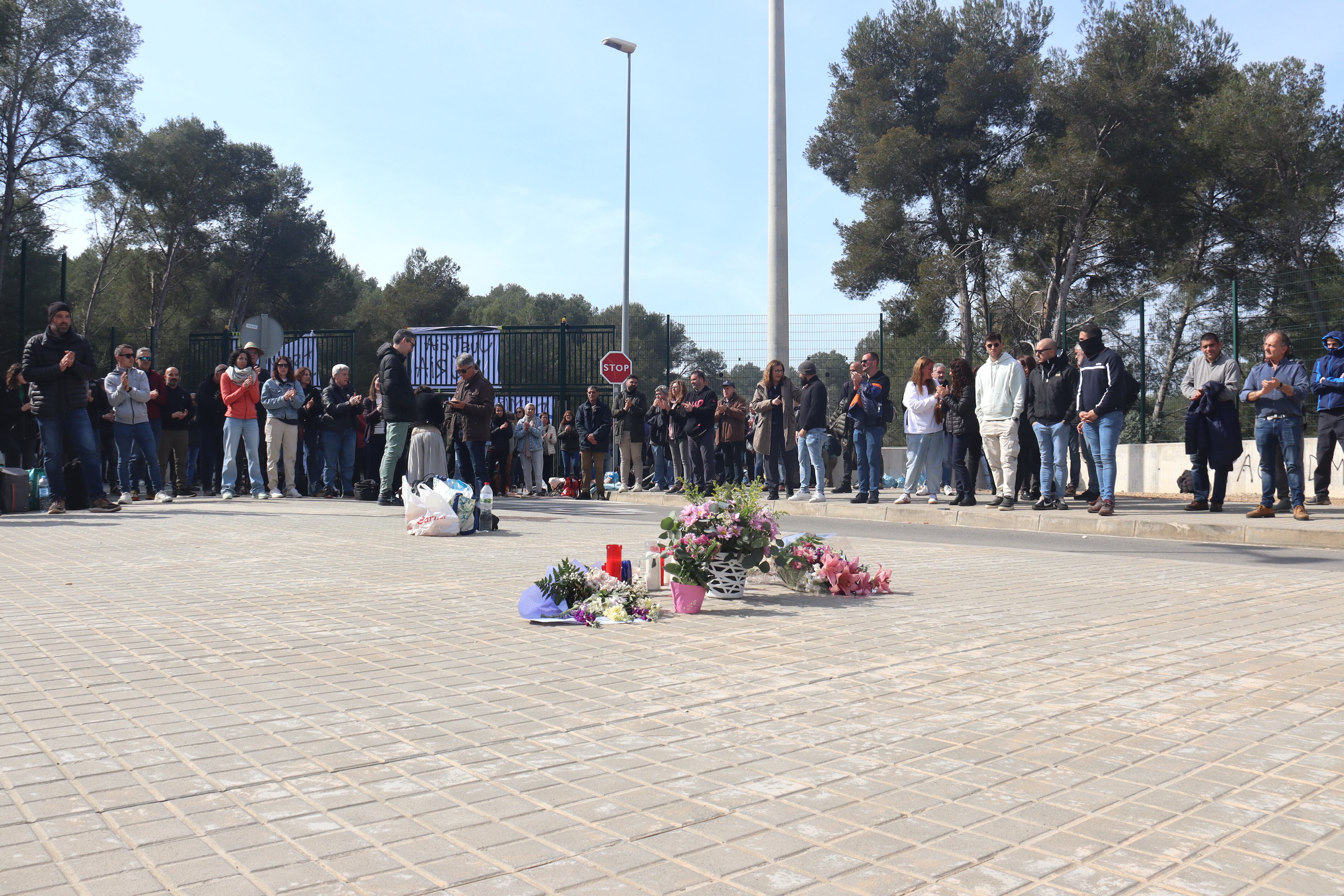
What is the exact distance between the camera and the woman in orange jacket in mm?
14555

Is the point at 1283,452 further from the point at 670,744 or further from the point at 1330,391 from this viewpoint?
the point at 670,744

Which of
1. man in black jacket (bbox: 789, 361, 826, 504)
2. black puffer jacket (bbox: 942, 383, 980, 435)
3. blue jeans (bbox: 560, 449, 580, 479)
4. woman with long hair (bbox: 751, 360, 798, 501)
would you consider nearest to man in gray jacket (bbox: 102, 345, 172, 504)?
blue jeans (bbox: 560, 449, 580, 479)

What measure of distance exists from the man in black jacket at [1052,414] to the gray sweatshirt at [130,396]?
1125cm

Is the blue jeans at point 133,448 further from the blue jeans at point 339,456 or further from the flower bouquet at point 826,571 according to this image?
the flower bouquet at point 826,571

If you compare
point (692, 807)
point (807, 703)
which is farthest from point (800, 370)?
Result: point (692, 807)

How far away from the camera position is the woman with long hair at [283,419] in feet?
50.2

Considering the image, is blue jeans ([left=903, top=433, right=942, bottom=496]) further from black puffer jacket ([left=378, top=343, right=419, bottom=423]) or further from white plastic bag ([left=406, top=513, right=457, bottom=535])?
white plastic bag ([left=406, top=513, right=457, bottom=535])

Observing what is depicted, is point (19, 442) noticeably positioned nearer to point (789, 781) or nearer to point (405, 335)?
point (405, 335)

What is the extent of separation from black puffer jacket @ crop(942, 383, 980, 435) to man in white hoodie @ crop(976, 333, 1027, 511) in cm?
43

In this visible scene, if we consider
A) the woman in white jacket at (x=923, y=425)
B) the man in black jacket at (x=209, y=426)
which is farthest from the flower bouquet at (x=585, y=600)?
the man in black jacket at (x=209, y=426)

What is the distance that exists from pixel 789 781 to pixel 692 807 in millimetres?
364

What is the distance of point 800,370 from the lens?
1579cm

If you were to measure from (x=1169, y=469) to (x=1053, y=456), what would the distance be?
5914mm

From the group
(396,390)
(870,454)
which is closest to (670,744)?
(396,390)
